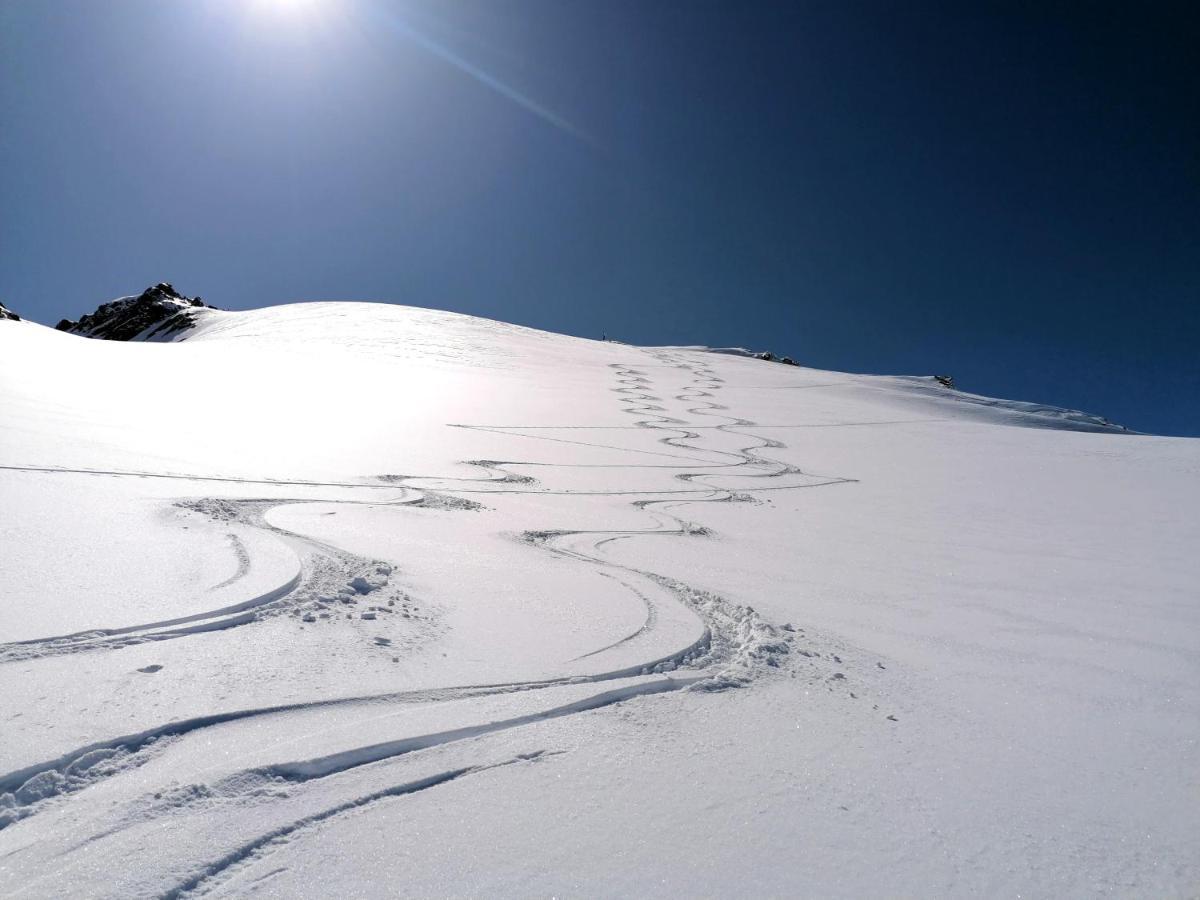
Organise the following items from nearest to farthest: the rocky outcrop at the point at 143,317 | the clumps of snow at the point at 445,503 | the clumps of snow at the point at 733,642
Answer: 1. the clumps of snow at the point at 733,642
2. the clumps of snow at the point at 445,503
3. the rocky outcrop at the point at 143,317

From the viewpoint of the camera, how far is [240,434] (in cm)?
535

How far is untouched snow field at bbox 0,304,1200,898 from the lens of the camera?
3.78 feet

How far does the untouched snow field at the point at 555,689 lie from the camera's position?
1152 mm

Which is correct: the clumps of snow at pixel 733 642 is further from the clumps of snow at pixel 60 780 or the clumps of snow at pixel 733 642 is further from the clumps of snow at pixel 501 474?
the clumps of snow at pixel 501 474

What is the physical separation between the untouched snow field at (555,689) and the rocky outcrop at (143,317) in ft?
123

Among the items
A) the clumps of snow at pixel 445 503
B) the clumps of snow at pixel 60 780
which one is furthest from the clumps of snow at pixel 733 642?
the clumps of snow at pixel 445 503

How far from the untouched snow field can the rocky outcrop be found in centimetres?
3757

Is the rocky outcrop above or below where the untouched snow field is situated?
above

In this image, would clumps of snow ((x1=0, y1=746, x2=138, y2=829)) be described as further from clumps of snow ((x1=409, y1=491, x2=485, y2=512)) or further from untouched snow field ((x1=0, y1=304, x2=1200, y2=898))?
clumps of snow ((x1=409, y1=491, x2=485, y2=512))

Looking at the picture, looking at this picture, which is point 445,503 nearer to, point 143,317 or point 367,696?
point 367,696

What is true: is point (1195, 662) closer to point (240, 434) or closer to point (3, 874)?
point (3, 874)

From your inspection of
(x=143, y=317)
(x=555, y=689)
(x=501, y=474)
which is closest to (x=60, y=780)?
(x=555, y=689)

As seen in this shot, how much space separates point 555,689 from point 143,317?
2074 inches

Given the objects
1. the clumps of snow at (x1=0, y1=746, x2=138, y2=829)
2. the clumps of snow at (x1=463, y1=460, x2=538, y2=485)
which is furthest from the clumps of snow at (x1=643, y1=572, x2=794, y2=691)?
the clumps of snow at (x1=463, y1=460, x2=538, y2=485)
